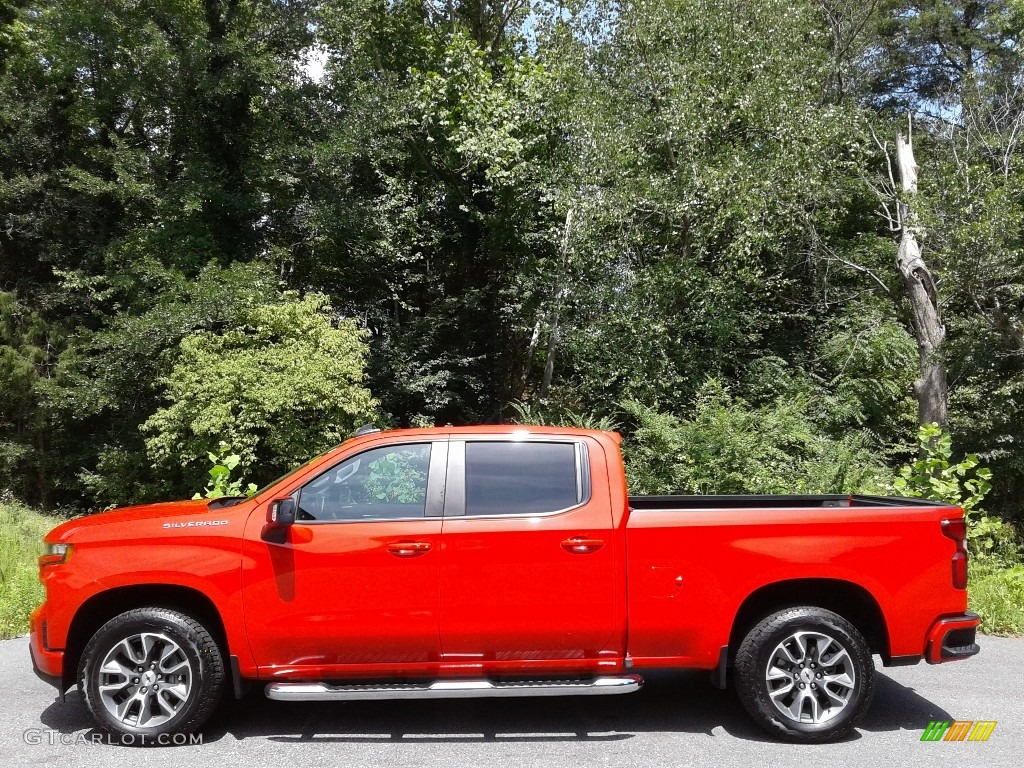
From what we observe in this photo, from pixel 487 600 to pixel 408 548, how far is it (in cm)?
56

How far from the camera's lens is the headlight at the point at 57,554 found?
4.75 meters

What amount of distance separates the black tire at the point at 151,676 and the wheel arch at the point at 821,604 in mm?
3191

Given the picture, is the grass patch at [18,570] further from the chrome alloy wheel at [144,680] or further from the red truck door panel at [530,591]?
the red truck door panel at [530,591]

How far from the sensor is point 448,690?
4.51 meters

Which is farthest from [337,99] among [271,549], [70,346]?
[271,549]

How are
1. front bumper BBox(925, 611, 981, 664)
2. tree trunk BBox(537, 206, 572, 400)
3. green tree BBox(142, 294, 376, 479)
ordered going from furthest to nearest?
1. tree trunk BBox(537, 206, 572, 400)
2. green tree BBox(142, 294, 376, 479)
3. front bumper BBox(925, 611, 981, 664)

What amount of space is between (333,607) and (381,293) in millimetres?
14355

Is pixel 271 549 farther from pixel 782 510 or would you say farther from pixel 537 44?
pixel 537 44

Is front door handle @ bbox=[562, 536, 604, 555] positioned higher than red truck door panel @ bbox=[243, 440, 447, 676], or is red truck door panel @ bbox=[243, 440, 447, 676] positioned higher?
front door handle @ bbox=[562, 536, 604, 555]

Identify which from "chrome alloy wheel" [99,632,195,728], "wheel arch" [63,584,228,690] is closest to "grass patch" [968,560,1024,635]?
"wheel arch" [63,584,228,690]

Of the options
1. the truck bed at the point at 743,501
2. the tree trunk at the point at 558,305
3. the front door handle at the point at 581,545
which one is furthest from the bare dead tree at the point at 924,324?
the front door handle at the point at 581,545

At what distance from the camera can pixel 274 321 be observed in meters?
13.1

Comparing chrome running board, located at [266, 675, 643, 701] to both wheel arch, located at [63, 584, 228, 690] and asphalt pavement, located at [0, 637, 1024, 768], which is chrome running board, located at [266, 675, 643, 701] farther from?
wheel arch, located at [63, 584, 228, 690]

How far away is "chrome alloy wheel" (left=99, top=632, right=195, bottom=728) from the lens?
182 inches
